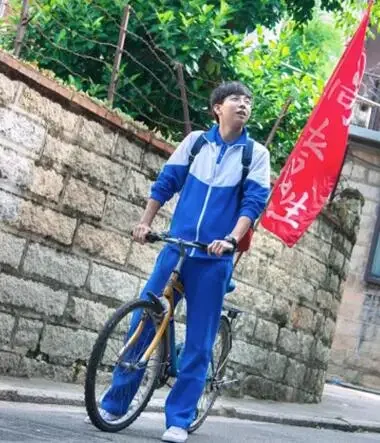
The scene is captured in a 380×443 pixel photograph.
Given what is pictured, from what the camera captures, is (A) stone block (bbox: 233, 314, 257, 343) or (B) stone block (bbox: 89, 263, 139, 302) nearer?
(B) stone block (bbox: 89, 263, 139, 302)

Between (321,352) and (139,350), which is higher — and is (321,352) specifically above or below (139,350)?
above

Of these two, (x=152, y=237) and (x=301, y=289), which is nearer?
(x=152, y=237)

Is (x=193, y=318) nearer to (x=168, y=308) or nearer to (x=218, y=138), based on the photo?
(x=168, y=308)

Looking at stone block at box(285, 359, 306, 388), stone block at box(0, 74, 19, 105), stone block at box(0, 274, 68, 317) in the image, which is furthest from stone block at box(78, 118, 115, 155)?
stone block at box(285, 359, 306, 388)

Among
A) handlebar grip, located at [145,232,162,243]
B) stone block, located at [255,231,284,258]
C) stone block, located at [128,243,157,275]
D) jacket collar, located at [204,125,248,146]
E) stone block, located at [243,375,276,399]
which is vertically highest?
stone block, located at [255,231,284,258]

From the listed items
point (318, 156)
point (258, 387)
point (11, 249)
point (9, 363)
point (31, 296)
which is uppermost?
point (318, 156)

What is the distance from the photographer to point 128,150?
7.93 metres

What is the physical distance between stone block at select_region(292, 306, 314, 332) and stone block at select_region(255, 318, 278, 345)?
0.46m

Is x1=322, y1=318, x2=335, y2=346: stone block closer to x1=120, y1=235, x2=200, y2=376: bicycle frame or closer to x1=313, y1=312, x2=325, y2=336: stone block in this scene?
x1=313, y1=312, x2=325, y2=336: stone block

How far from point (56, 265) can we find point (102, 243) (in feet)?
1.70

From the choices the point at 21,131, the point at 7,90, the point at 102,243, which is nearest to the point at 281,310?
the point at 102,243

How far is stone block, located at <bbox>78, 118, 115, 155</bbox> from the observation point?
7.47 m

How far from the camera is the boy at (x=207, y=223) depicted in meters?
5.79

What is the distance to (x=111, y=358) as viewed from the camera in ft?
18.2
